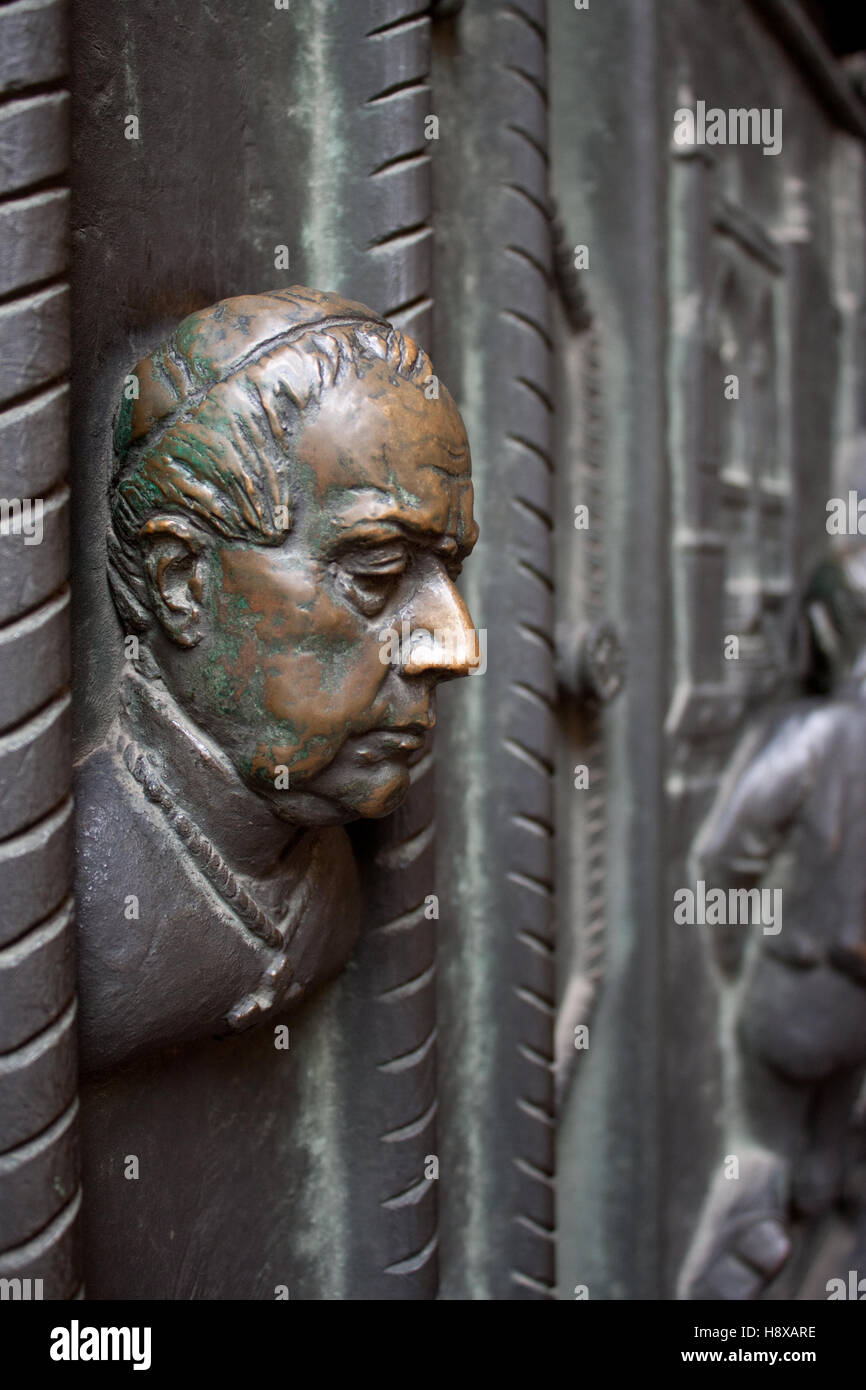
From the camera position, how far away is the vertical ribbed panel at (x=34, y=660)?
2.20 feet

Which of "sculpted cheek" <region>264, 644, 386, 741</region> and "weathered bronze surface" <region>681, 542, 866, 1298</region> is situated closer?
"sculpted cheek" <region>264, 644, 386, 741</region>

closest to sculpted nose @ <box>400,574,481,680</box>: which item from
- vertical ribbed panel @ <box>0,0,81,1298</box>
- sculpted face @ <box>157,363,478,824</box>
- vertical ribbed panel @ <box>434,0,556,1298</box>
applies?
sculpted face @ <box>157,363,478,824</box>

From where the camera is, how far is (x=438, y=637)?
82 centimetres

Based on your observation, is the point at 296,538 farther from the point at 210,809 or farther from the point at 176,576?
the point at 210,809

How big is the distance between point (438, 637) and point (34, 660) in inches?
11.1

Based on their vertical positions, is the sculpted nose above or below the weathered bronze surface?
above

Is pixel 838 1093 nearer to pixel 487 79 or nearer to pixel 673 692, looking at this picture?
pixel 673 692

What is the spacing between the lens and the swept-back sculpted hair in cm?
77

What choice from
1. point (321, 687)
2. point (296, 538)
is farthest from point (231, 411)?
point (321, 687)

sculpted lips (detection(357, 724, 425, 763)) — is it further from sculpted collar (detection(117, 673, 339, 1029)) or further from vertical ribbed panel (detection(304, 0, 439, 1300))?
vertical ribbed panel (detection(304, 0, 439, 1300))

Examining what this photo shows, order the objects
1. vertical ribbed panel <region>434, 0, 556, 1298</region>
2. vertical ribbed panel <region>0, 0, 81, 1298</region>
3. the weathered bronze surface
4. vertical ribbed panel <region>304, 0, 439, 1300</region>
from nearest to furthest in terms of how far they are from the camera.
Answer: vertical ribbed panel <region>0, 0, 81, 1298</region>
vertical ribbed panel <region>304, 0, 439, 1300</region>
vertical ribbed panel <region>434, 0, 556, 1298</region>
the weathered bronze surface

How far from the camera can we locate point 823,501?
2.31 meters

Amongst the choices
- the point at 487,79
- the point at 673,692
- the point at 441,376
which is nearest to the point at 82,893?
the point at 441,376

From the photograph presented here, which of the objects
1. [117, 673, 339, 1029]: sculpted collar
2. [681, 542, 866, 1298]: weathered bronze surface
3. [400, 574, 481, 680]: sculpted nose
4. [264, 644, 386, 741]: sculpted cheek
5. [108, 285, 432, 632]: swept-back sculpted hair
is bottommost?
[681, 542, 866, 1298]: weathered bronze surface
